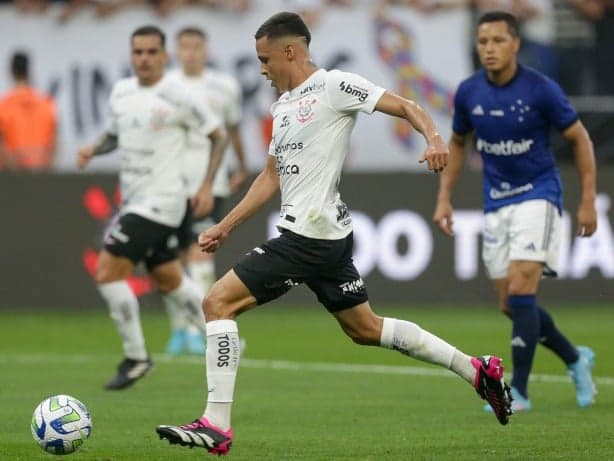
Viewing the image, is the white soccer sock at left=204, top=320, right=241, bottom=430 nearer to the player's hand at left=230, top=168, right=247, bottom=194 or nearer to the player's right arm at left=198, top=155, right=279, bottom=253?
the player's right arm at left=198, top=155, right=279, bottom=253

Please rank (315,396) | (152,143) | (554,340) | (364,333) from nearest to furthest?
(364,333) → (554,340) → (315,396) → (152,143)

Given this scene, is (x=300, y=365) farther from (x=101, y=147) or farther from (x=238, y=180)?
(x=101, y=147)

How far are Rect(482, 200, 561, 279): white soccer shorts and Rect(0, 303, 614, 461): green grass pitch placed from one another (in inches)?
38.1

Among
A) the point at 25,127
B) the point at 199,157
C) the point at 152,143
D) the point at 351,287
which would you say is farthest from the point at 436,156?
the point at 25,127

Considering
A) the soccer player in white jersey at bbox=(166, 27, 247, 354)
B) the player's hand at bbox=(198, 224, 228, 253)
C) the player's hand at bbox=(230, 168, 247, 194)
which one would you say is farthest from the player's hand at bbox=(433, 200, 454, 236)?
the soccer player in white jersey at bbox=(166, 27, 247, 354)

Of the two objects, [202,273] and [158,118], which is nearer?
[158,118]

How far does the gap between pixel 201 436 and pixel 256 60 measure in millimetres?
12140

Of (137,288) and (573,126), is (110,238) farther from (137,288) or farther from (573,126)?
(137,288)

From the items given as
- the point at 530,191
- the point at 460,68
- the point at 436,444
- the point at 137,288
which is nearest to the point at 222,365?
the point at 436,444

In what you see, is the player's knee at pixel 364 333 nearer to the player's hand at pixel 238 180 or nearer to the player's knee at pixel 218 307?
the player's knee at pixel 218 307

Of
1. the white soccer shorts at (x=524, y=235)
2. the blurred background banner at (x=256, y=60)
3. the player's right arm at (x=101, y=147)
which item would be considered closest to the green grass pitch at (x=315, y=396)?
the white soccer shorts at (x=524, y=235)

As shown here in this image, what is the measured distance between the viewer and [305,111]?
8547 millimetres

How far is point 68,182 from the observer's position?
1844 cm

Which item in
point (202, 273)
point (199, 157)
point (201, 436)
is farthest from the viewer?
point (202, 273)
